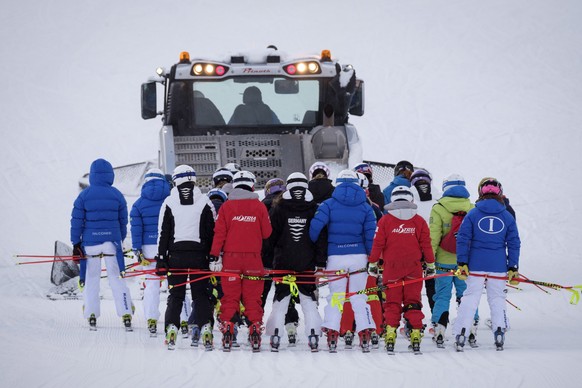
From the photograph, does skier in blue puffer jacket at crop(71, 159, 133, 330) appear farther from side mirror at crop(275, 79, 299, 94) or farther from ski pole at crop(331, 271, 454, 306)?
side mirror at crop(275, 79, 299, 94)

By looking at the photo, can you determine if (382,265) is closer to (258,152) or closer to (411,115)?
(258,152)

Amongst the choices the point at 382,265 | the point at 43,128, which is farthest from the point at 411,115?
the point at 382,265

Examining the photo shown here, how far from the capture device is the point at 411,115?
3856cm

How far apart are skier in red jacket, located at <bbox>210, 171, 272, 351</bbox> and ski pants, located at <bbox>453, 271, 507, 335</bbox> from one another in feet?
6.51

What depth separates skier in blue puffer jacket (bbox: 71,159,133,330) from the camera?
1314 cm

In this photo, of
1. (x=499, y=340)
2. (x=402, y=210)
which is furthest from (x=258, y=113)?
(x=499, y=340)

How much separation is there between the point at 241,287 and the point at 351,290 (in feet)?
3.60

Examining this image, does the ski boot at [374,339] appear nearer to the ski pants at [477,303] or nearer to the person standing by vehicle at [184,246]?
the ski pants at [477,303]

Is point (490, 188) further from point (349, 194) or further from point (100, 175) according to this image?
point (100, 175)

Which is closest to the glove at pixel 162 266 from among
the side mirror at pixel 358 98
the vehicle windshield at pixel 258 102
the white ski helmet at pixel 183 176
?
the white ski helmet at pixel 183 176

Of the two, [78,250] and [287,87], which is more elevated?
[287,87]

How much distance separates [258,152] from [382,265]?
212 inches

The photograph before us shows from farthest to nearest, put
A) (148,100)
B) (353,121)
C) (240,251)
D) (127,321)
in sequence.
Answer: (353,121), (148,100), (127,321), (240,251)

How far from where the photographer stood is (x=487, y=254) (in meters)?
11.7
